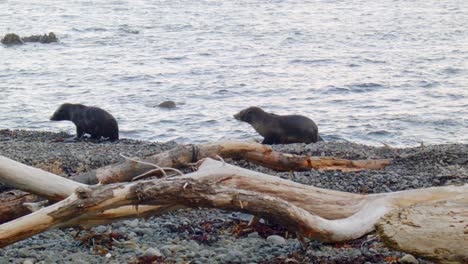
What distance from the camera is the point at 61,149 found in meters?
13.4

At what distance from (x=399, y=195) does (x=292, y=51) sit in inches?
897

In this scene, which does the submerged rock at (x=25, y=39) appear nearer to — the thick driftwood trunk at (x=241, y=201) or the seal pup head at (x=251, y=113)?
the seal pup head at (x=251, y=113)

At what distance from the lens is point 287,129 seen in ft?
51.3

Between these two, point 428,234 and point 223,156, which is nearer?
point 428,234

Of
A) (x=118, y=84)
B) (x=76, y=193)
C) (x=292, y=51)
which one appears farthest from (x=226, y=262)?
(x=292, y=51)

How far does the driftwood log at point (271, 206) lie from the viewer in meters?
5.66

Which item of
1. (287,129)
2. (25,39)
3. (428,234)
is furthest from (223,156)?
(25,39)

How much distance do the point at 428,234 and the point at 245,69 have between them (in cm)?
2061

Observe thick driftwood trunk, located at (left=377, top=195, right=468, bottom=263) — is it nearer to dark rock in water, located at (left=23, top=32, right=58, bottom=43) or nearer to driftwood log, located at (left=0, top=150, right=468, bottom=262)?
driftwood log, located at (left=0, top=150, right=468, bottom=262)

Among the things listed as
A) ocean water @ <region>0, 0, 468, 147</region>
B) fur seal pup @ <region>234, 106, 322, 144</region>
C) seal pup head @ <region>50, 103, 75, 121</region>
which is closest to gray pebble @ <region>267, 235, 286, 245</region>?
fur seal pup @ <region>234, 106, 322, 144</region>

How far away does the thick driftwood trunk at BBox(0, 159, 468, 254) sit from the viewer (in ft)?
19.4

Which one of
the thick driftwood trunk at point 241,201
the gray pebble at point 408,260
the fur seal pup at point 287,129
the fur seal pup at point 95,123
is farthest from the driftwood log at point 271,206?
the fur seal pup at point 95,123

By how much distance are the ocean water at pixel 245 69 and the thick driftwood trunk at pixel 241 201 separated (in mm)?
9949

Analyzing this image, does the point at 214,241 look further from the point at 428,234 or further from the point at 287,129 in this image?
the point at 287,129
